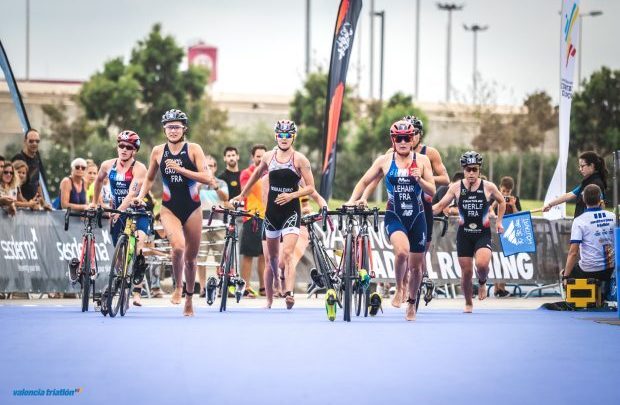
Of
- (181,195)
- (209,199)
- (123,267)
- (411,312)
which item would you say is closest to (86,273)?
(123,267)

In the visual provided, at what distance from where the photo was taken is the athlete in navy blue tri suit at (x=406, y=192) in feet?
49.7

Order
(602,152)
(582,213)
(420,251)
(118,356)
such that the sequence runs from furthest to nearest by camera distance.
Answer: (602,152)
(582,213)
(420,251)
(118,356)

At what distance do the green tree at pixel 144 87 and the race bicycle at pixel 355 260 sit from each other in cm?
4071

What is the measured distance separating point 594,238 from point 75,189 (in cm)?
808

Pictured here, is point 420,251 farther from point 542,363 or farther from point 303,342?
point 542,363

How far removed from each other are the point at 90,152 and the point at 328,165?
35.3 meters

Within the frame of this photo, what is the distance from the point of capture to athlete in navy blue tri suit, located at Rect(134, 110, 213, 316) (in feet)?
50.0

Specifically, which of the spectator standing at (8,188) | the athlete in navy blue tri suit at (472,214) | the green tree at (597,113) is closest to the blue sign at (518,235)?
the athlete in navy blue tri suit at (472,214)

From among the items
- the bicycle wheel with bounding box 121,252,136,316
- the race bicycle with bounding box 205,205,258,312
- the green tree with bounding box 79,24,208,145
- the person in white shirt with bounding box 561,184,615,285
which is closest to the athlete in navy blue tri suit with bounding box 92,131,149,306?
the race bicycle with bounding box 205,205,258,312

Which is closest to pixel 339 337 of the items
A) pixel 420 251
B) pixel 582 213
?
pixel 420 251

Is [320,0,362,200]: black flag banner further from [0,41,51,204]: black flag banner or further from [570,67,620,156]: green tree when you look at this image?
[570,67,620,156]: green tree

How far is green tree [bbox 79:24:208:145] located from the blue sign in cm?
3467

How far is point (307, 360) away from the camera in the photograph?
31.7ft

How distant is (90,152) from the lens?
56.8 m
